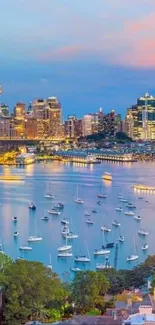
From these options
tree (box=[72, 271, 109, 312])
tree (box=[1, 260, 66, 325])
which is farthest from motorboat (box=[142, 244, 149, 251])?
tree (box=[1, 260, 66, 325])

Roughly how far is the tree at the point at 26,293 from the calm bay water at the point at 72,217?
3454 mm

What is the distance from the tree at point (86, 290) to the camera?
237 inches

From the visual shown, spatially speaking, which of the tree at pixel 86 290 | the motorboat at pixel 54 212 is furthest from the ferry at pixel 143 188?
the tree at pixel 86 290

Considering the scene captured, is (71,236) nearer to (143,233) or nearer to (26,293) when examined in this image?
(143,233)

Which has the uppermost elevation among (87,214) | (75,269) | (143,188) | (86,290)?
(86,290)

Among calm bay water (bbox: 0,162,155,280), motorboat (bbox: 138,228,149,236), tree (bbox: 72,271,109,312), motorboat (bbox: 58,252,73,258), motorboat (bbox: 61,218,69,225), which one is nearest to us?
tree (bbox: 72,271,109,312)

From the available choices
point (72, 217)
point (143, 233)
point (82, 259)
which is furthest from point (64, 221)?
point (82, 259)

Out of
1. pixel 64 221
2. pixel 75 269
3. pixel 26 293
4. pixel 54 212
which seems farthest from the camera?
pixel 54 212

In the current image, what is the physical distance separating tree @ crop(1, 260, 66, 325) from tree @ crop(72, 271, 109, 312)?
208 millimetres

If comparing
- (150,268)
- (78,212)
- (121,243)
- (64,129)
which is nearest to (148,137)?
(64,129)

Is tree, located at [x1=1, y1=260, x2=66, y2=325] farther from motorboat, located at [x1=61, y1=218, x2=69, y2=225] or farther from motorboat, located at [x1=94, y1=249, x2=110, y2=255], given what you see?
motorboat, located at [x1=61, y1=218, x2=69, y2=225]

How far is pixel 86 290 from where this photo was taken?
608 cm

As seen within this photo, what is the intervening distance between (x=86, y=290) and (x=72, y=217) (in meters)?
10.2

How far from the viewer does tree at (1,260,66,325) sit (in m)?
5.61
